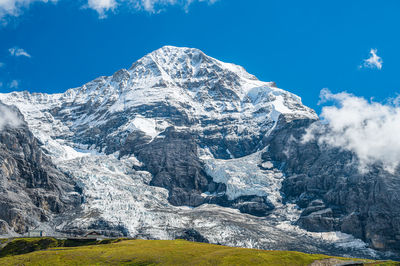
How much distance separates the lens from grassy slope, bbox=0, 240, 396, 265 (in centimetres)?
9906

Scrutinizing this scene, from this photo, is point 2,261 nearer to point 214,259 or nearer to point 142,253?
point 142,253

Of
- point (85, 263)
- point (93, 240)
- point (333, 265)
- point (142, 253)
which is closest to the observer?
point (333, 265)

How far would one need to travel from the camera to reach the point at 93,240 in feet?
482

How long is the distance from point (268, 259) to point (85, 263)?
43654 millimetres

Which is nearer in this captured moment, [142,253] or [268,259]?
[268,259]

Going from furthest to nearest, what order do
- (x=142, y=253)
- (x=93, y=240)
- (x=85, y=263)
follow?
(x=93, y=240) → (x=142, y=253) → (x=85, y=263)

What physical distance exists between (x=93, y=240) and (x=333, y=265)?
82921 millimetres

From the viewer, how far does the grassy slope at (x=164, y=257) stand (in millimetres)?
99062

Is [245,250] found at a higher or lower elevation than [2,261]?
higher

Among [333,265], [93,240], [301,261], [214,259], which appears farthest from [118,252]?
[333,265]

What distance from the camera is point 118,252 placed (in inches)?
4466

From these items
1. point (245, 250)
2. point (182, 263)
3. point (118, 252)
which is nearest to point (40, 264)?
point (118, 252)

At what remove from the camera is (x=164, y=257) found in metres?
108

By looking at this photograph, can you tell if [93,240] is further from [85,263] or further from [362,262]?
[362,262]
